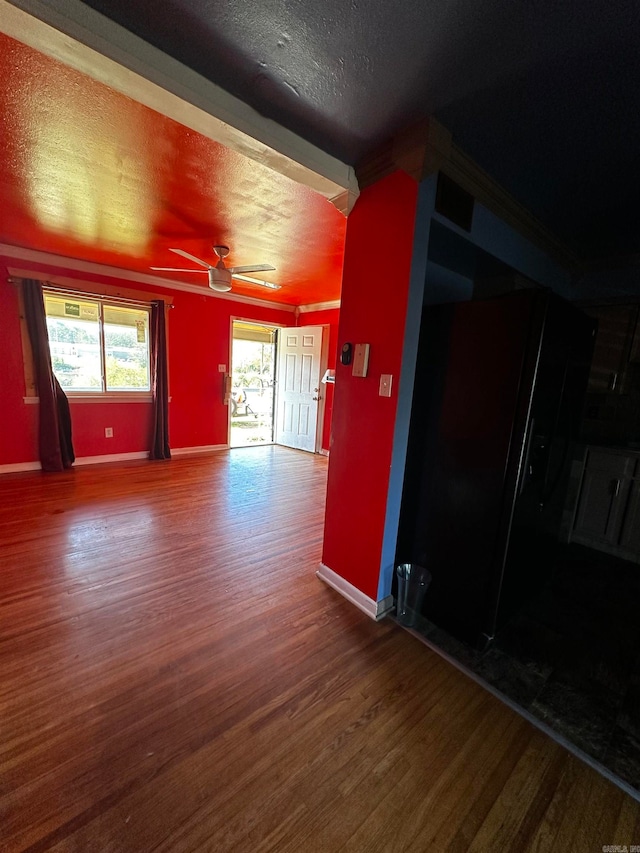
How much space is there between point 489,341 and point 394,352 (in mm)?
456

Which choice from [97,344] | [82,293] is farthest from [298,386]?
[82,293]

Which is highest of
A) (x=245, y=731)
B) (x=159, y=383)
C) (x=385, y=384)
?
(x=385, y=384)

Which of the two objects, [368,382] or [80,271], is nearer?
[368,382]

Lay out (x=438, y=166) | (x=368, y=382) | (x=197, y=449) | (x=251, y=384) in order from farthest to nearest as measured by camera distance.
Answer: (x=251, y=384) < (x=197, y=449) < (x=368, y=382) < (x=438, y=166)

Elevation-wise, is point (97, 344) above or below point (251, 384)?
above

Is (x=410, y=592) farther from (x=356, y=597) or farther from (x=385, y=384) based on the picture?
(x=385, y=384)

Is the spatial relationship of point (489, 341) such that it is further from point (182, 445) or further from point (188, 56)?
point (182, 445)

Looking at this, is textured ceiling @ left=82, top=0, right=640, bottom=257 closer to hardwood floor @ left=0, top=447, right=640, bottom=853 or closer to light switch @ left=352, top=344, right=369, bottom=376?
light switch @ left=352, top=344, right=369, bottom=376

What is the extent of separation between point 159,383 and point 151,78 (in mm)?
3832

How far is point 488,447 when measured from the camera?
166 centimetres

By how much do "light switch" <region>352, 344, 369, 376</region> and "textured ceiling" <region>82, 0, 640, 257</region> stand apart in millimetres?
987

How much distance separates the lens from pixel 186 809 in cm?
103

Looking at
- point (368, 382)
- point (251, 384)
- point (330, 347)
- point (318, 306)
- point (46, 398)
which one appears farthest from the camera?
point (251, 384)

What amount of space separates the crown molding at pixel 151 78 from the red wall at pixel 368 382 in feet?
1.22
